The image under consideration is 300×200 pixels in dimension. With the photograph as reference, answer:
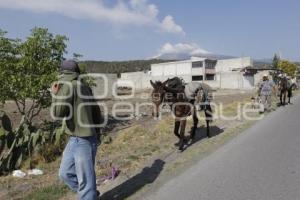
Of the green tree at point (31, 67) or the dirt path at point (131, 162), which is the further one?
the green tree at point (31, 67)

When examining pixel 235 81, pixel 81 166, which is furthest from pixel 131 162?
Answer: pixel 235 81

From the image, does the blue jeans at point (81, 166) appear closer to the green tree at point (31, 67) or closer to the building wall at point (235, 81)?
the green tree at point (31, 67)

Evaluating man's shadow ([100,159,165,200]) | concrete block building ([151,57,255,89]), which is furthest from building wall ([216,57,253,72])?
man's shadow ([100,159,165,200])

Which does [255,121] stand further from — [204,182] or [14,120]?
[14,120]

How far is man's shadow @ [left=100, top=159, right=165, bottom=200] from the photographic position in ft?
23.9

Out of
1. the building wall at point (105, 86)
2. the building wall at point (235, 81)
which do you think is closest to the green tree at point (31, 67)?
the building wall at point (105, 86)

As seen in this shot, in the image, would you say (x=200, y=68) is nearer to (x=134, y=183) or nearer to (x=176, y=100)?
(x=176, y=100)

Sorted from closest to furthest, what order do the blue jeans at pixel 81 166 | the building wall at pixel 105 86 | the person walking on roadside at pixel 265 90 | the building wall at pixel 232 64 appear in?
1. the blue jeans at pixel 81 166
2. the person walking on roadside at pixel 265 90
3. the building wall at pixel 105 86
4. the building wall at pixel 232 64

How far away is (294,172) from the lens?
839 centimetres

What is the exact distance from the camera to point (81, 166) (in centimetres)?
601

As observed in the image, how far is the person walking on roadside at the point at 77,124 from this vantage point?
18.8 ft

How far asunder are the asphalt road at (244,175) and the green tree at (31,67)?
766 cm

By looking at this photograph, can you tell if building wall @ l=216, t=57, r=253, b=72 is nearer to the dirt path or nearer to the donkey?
the dirt path

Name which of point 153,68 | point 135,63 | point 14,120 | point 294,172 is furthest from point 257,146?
point 135,63
